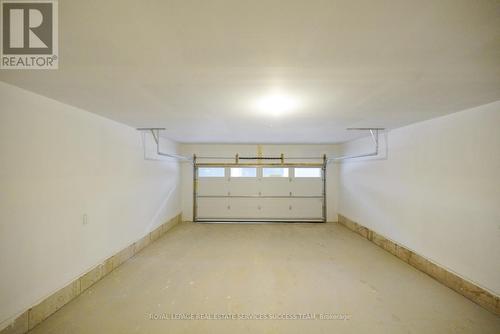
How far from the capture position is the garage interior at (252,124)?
98 centimetres

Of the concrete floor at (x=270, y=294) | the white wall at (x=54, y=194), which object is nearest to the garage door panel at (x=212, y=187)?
the concrete floor at (x=270, y=294)

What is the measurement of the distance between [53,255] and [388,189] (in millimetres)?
4738

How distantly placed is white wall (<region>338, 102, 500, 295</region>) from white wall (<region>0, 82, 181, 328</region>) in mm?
4392

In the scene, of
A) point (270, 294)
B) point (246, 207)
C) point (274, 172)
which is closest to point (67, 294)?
point (270, 294)

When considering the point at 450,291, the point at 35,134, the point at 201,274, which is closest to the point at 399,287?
the point at 450,291

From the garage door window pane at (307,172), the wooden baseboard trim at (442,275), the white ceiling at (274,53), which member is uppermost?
the white ceiling at (274,53)

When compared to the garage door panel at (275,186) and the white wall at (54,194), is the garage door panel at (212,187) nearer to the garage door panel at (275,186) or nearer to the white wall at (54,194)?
the garage door panel at (275,186)

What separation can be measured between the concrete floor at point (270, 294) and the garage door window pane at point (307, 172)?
2.39 metres

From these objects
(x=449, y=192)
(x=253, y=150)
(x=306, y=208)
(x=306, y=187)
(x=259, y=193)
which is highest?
(x=253, y=150)

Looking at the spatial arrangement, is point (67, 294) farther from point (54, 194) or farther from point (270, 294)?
point (270, 294)

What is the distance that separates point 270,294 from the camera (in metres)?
2.36

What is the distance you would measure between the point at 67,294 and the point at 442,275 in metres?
4.38

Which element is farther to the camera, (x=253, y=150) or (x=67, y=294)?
(x=253, y=150)

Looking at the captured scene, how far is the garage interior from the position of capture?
38.5 inches
